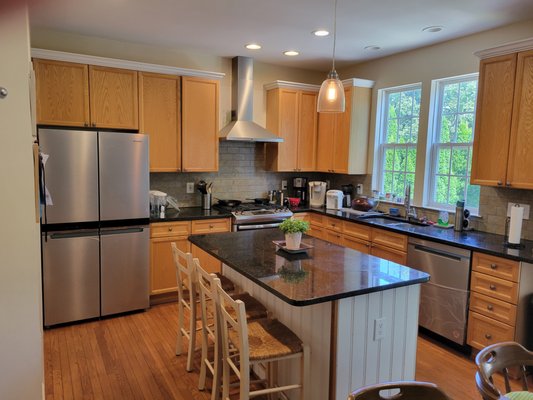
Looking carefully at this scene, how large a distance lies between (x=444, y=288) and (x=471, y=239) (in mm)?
463

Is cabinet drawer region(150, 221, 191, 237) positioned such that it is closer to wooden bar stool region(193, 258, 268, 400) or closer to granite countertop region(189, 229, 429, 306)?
granite countertop region(189, 229, 429, 306)

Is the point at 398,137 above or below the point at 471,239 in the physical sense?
above

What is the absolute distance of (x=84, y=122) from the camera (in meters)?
3.73

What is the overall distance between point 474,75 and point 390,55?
107 centimetres

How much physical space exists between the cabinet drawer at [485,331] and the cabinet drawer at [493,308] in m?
0.04

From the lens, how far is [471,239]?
325cm

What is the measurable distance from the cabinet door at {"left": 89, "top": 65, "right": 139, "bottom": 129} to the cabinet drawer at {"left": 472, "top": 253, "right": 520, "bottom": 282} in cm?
330

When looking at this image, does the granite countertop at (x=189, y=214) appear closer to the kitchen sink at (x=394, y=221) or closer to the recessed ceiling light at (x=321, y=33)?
the kitchen sink at (x=394, y=221)

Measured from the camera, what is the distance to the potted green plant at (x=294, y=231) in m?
2.60

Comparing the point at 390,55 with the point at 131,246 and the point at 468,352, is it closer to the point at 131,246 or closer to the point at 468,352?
the point at 468,352

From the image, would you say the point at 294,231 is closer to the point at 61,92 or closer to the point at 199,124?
the point at 199,124

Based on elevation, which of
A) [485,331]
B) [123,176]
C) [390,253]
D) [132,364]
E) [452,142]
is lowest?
[132,364]

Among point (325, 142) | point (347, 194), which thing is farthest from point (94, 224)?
point (347, 194)

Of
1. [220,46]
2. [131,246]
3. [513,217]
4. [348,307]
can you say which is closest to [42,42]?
[220,46]
